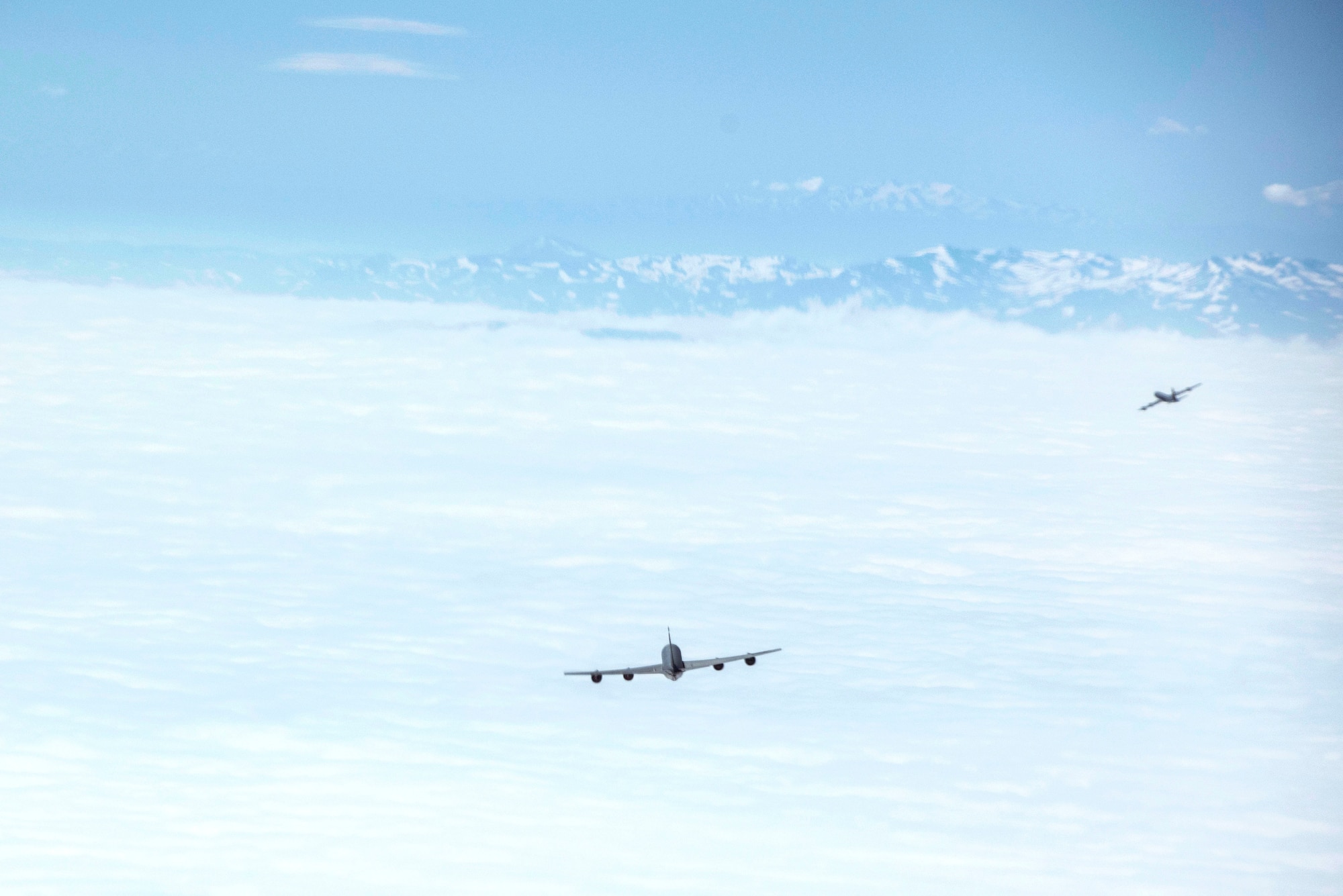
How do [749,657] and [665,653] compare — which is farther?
[665,653]

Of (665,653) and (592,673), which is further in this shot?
(665,653)

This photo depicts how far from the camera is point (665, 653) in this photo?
6821 inches

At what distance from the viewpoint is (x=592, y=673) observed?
5778 inches

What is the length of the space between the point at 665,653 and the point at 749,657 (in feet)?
96.5

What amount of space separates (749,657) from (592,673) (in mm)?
21087

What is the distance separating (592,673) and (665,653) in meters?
28.3

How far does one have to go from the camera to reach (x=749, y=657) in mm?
146500
